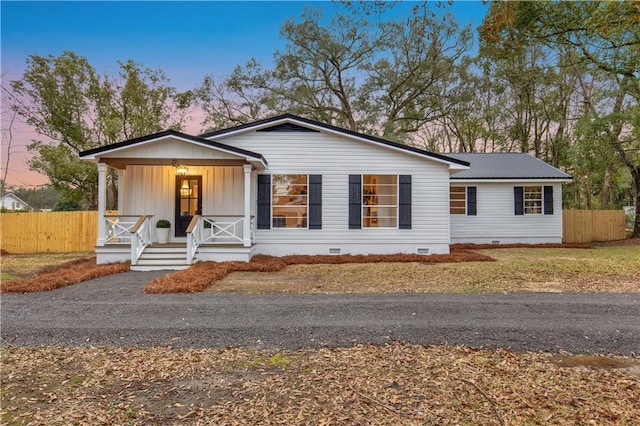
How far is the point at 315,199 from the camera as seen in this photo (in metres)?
11.9

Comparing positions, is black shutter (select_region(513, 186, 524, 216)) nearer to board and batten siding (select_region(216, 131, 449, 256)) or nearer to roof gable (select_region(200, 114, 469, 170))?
roof gable (select_region(200, 114, 469, 170))

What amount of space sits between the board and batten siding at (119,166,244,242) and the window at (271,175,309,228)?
1.10m

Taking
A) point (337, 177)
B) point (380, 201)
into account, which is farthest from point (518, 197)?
point (337, 177)

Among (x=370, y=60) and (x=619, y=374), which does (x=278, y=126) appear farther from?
(x=370, y=60)

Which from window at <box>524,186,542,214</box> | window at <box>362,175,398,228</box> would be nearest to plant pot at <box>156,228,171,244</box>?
window at <box>362,175,398,228</box>

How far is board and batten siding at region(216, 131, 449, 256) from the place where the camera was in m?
11.9

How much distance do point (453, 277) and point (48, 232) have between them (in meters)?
15.6

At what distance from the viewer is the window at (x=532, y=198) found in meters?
15.9

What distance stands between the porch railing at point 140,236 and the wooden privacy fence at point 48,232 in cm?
621

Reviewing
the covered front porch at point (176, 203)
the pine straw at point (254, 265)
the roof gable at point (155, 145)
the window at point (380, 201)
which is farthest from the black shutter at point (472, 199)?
the roof gable at point (155, 145)

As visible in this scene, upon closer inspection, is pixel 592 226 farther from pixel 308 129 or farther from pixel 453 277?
pixel 308 129

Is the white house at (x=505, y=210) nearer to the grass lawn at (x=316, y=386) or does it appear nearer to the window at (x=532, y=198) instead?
the window at (x=532, y=198)

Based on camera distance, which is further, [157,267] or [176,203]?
[176,203]

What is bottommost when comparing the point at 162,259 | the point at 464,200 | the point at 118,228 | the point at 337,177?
the point at 162,259
